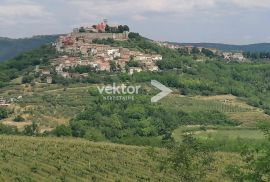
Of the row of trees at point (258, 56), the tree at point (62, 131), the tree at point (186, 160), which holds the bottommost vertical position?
the tree at point (62, 131)

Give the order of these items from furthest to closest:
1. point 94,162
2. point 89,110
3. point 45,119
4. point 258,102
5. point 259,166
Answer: point 258,102, point 89,110, point 45,119, point 94,162, point 259,166

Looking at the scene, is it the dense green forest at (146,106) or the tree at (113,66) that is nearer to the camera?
the dense green forest at (146,106)

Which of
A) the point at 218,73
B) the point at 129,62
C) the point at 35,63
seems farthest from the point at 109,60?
the point at 218,73

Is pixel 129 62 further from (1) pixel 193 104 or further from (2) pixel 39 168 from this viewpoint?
(2) pixel 39 168

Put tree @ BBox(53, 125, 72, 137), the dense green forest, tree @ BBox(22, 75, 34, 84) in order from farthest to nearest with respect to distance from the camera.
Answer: tree @ BBox(22, 75, 34, 84)
tree @ BBox(53, 125, 72, 137)
the dense green forest

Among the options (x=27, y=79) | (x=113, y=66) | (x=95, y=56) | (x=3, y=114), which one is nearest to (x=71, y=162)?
(x=3, y=114)

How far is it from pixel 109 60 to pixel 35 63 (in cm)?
989

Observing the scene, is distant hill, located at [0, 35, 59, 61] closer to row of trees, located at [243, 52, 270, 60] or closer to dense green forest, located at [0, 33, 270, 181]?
row of trees, located at [243, 52, 270, 60]

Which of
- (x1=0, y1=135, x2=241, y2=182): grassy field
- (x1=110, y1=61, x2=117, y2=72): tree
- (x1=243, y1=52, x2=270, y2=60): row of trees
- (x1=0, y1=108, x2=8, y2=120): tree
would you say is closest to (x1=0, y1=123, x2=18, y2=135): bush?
(x1=0, y1=108, x2=8, y2=120): tree

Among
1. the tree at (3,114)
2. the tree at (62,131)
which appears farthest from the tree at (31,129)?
the tree at (3,114)

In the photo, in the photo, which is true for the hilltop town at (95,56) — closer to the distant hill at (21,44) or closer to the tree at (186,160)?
the tree at (186,160)

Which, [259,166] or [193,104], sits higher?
[259,166]

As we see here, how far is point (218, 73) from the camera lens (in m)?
83.9

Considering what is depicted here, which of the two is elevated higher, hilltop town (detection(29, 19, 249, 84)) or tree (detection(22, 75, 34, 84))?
hilltop town (detection(29, 19, 249, 84))
